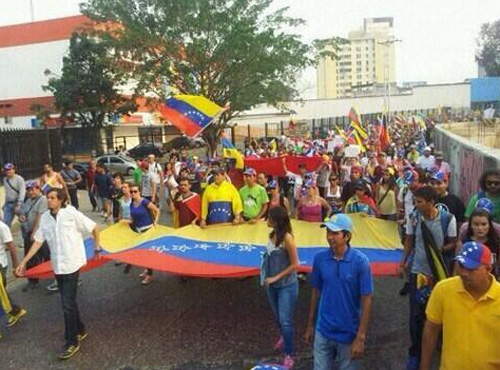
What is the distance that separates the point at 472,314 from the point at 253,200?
5.63 m

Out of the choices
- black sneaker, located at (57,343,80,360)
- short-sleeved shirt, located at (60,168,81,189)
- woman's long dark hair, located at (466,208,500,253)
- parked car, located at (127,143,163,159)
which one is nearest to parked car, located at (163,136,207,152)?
parked car, located at (127,143,163,159)

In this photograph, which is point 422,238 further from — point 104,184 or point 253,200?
point 104,184

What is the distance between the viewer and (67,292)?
233 inches

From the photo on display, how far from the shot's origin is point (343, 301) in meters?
4.02

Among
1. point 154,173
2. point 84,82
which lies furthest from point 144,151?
point 154,173

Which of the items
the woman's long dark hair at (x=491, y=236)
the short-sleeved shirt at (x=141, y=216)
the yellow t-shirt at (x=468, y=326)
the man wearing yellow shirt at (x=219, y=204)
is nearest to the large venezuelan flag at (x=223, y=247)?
the man wearing yellow shirt at (x=219, y=204)

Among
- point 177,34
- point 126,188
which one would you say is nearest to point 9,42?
point 177,34

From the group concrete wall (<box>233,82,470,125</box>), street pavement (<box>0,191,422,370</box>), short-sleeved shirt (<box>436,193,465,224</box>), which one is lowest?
street pavement (<box>0,191,422,370</box>)

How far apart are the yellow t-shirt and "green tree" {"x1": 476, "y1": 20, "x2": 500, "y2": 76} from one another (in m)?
92.0

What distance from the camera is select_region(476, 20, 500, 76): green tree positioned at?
85.3m

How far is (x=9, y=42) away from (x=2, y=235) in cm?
4681

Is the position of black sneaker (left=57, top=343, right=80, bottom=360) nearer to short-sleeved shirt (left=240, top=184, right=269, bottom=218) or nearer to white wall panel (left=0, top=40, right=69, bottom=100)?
short-sleeved shirt (left=240, top=184, right=269, bottom=218)

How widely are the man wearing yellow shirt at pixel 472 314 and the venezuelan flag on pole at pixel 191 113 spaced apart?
30.1 feet

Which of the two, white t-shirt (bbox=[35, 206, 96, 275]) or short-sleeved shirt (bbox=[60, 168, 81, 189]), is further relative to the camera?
short-sleeved shirt (bbox=[60, 168, 81, 189])
